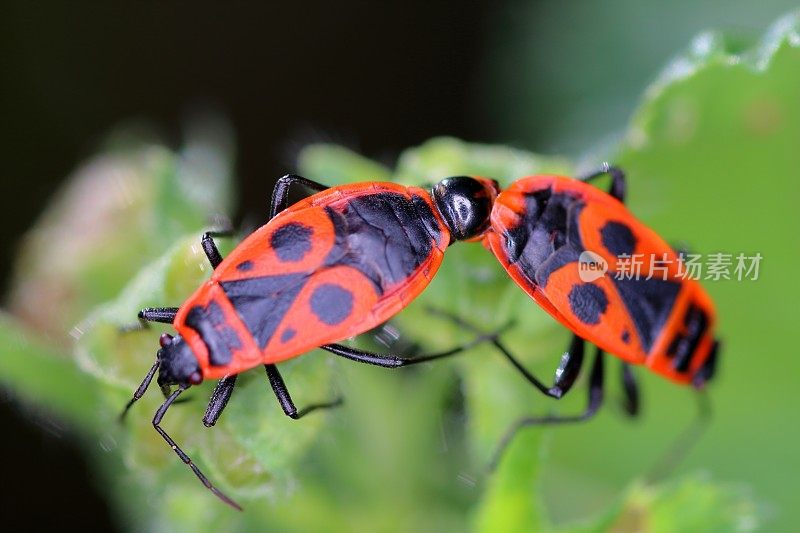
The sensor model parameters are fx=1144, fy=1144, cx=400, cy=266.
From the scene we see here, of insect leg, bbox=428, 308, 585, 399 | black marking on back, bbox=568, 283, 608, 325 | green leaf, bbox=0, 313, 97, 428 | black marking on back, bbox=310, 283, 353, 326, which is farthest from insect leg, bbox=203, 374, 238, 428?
black marking on back, bbox=568, 283, 608, 325

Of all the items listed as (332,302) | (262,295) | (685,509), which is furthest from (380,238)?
(685,509)

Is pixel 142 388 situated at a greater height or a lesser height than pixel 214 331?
lesser

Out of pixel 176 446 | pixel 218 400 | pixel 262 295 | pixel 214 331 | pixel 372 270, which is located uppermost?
pixel 372 270

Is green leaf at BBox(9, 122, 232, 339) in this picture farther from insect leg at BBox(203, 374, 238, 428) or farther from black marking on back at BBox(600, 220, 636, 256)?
black marking on back at BBox(600, 220, 636, 256)

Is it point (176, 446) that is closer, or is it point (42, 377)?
point (176, 446)

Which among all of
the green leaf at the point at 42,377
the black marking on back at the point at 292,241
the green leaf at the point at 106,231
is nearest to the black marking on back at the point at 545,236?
the black marking on back at the point at 292,241

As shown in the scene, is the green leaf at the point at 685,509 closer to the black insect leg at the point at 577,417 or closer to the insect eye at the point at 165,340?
the black insect leg at the point at 577,417

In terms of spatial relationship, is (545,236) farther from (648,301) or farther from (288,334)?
(288,334)
